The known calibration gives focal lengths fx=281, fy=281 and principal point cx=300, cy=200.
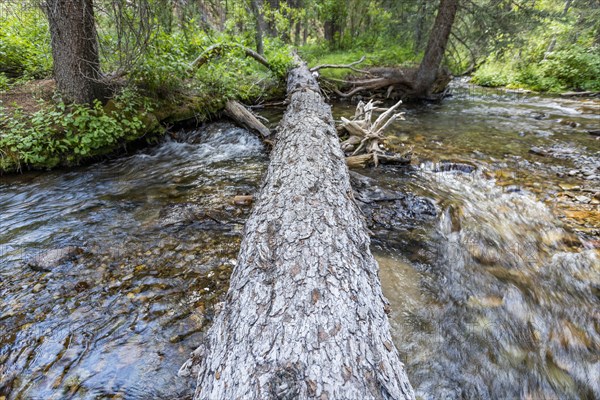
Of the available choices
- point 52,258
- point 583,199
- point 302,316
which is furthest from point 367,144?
point 52,258

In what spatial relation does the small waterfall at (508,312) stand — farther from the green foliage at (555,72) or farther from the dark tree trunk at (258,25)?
the green foliage at (555,72)

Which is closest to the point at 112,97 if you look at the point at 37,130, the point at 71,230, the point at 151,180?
the point at 37,130

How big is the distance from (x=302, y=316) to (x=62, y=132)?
5.13 meters

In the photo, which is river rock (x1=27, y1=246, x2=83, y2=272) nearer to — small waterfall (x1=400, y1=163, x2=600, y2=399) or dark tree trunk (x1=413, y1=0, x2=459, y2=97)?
small waterfall (x1=400, y1=163, x2=600, y2=399)

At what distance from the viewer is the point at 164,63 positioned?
5.23 metres

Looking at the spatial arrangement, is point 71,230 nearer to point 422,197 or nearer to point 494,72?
point 422,197

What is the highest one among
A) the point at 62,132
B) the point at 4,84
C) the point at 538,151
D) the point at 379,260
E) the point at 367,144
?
the point at 4,84

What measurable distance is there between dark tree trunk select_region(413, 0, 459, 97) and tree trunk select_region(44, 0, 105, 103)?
875 centimetres

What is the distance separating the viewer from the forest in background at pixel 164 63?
441cm

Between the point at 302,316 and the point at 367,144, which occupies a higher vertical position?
the point at 367,144

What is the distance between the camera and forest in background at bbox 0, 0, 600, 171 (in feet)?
14.5

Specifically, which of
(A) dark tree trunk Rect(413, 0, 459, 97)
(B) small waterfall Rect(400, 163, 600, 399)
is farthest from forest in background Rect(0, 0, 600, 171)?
(B) small waterfall Rect(400, 163, 600, 399)

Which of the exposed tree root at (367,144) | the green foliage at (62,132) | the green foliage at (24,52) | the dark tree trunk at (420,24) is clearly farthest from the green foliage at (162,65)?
the dark tree trunk at (420,24)

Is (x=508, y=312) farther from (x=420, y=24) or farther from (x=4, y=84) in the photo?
(x=420, y=24)
